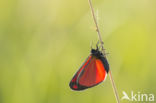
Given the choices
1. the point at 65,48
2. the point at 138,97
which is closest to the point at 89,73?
the point at 138,97

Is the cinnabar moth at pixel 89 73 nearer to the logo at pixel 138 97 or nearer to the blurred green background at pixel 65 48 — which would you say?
the blurred green background at pixel 65 48

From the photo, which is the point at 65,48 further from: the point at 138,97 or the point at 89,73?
the point at 89,73

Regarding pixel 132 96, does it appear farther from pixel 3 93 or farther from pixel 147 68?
pixel 3 93

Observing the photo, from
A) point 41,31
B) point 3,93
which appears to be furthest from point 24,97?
point 41,31

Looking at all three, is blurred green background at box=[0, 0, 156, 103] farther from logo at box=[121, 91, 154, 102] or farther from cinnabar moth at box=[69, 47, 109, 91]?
cinnabar moth at box=[69, 47, 109, 91]

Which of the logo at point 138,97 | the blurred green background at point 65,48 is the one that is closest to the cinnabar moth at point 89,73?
the blurred green background at point 65,48

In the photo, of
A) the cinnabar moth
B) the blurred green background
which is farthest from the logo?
the cinnabar moth

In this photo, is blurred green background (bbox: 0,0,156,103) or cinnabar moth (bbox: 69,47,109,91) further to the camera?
blurred green background (bbox: 0,0,156,103)
